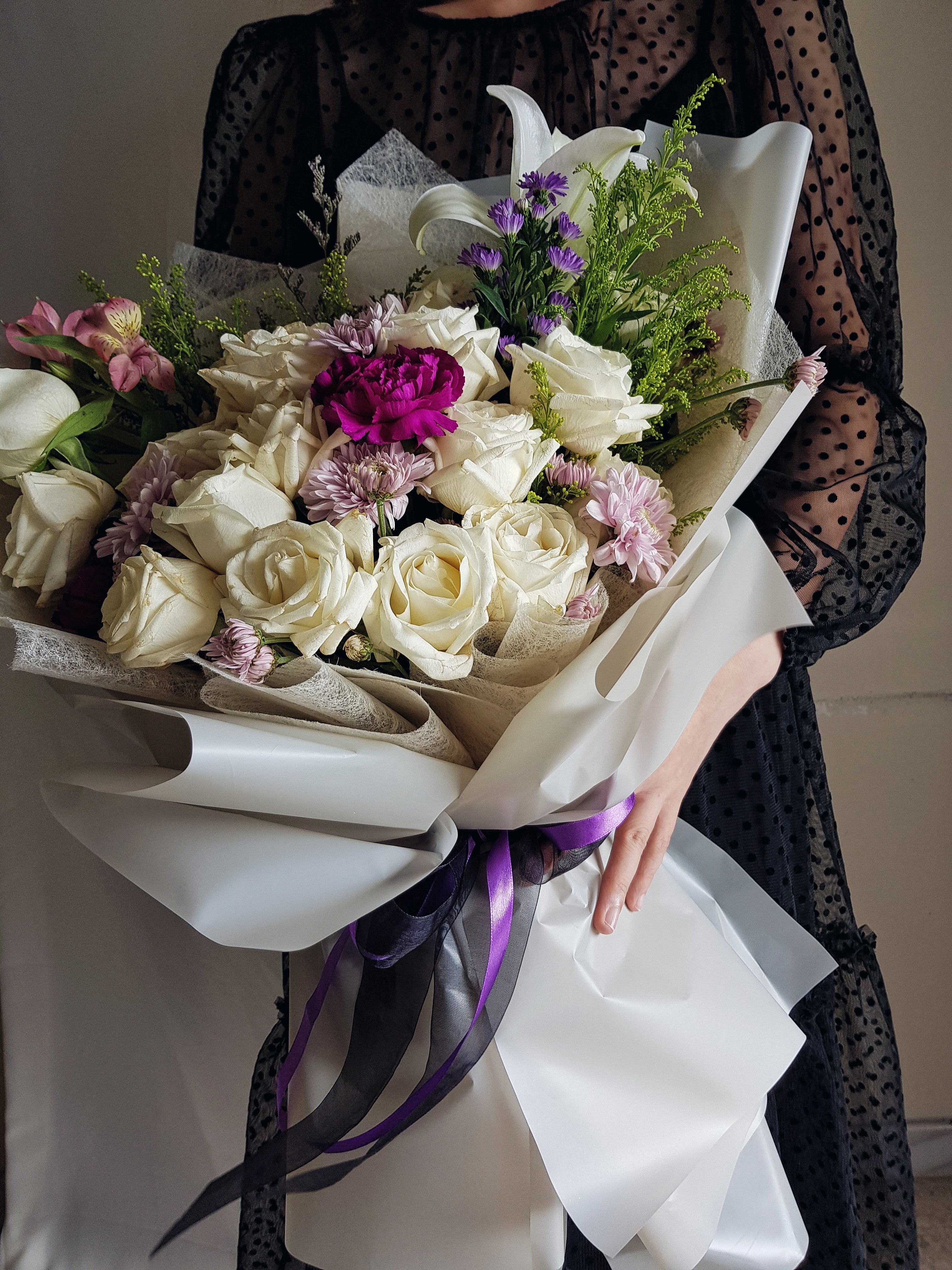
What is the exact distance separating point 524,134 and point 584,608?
1.15 ft

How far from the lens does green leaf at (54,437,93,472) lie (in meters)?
0.51

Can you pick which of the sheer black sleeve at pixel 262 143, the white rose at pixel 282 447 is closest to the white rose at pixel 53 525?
the white rose at pixel 282 447

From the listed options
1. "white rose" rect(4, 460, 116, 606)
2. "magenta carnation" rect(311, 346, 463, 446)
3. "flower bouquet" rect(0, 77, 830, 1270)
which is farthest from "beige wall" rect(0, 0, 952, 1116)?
"magenta carnation" rect(311, 346, 463, 446)

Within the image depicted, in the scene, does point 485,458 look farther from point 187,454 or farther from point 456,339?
point 187,454

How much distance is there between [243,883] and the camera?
48 centimetres

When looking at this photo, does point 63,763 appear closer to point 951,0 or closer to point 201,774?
point 201,774

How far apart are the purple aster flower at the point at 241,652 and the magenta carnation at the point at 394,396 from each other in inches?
4.5

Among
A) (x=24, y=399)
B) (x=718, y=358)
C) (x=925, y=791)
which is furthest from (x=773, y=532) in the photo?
(x=925, y=791)

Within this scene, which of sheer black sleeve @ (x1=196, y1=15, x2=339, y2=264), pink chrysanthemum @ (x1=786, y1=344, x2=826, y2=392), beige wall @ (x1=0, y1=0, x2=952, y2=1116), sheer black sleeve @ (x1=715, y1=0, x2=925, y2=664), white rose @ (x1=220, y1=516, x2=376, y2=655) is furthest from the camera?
beige wall @ (x1=0, y1=0, x2=952, y2=1116)

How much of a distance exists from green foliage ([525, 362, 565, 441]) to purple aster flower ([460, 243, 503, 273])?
0.08 metres

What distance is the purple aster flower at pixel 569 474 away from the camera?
1.55ft

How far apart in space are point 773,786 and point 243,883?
0.53 metres

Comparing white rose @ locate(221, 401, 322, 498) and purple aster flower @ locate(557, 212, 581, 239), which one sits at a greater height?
purple aster flower @ locate(557, 212, 581, 239)

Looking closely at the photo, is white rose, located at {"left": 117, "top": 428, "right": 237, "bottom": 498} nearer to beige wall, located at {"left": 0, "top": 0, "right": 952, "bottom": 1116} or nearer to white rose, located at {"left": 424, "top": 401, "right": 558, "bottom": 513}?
white rose, located at {"left": 424, "top": 401, "right": 558, "bottom": 513}
